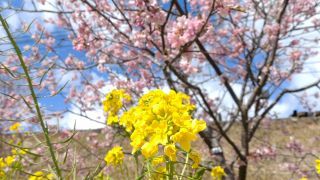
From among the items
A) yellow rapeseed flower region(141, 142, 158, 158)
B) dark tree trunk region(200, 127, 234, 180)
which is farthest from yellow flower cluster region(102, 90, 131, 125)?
dark tree trunk region(200, 127, 234, 180)

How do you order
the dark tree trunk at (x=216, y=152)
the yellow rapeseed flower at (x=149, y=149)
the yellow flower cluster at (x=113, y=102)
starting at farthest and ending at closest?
the dark tree trunk at (x=216, y=152) → the yellow flower cluster at (x=113, y=102) → the yellow rapeseed flower at (x=149, y=149)

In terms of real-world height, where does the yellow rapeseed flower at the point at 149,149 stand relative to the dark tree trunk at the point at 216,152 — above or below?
below

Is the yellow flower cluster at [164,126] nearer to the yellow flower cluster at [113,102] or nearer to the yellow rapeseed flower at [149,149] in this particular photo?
the yellow rapeseed flower at [149,149]

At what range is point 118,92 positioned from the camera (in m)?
2.31

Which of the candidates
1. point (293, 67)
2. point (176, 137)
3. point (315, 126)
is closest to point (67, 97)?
point (293, 67)

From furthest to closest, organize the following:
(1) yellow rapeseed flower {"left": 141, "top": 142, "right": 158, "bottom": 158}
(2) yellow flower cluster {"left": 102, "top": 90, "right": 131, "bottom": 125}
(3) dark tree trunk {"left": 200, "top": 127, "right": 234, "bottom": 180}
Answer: (3) dark tree trunk {"left": 200, "top": 127, "right": 234, "bottom": 180}
(2) yellow flower cluster {"left": 102, "top": 90, "right": 131, "bottom": 125}
(1) yellow rapeseed flower {"left": 141, "top": 142, "right": 158, "bottom": 158}

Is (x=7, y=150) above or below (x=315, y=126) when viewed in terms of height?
below

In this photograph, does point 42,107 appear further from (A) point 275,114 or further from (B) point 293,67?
(A) point 275,114

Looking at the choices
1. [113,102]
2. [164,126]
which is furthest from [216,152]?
[164,126]

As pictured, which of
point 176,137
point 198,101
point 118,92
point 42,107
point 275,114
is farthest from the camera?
point 275,114

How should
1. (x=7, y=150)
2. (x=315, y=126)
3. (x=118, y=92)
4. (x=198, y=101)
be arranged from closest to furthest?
(x=118, y=92), (x=198, y=101), (x=7, y=150), (x=315, y=126)

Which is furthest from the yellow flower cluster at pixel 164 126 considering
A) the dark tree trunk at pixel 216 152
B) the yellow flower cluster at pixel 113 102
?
the dark tree trunk at pixel 216 152

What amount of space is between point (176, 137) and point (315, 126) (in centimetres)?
1217

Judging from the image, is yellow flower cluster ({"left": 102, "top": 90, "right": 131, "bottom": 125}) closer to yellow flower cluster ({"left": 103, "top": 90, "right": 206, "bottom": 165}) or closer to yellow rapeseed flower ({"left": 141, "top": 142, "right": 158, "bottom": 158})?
yellow flower cluster ({"left": 103, "top": 90, "right": 206, "bottom": 165})
